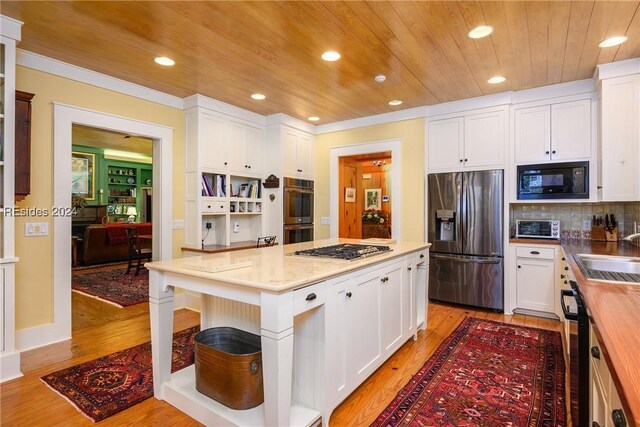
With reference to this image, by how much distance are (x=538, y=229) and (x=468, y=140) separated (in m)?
1.33

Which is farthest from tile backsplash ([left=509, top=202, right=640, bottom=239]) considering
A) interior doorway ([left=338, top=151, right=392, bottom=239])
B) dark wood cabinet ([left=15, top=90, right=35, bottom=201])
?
dark wood cabinet ([left=15, top=90, right=35, bottom=201])

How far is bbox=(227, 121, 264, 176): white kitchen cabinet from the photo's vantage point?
14.9 ft

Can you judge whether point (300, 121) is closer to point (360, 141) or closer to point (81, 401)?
point (360, 141)

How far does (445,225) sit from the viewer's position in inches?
170

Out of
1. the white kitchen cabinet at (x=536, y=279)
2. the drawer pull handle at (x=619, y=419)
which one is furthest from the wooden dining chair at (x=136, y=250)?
the drawer pull handle at (x=619, y=419)

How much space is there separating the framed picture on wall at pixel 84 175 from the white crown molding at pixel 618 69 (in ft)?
33.5

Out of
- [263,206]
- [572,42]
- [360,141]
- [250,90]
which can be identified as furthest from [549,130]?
[263,206]

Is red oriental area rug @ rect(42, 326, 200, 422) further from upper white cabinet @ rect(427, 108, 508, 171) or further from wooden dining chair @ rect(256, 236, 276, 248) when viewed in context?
upper white cabinet @ rect(427, 108, 508, 171)

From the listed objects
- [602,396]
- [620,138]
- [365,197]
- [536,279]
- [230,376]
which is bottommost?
[230,376]

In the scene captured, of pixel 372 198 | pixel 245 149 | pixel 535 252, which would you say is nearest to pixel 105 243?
pixel 245 149

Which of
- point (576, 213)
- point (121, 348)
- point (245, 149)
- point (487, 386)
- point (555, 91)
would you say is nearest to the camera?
point (487, 386)

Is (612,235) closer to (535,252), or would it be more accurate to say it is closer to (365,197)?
(535,252)

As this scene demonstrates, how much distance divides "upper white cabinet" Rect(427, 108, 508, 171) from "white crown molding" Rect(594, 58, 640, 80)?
0.93 meters

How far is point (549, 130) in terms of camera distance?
379 cm
